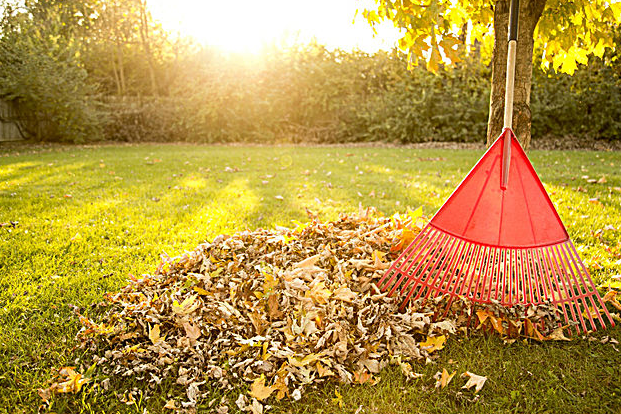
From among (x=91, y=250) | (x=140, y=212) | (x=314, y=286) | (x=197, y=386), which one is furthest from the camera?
(x=140, y=212)

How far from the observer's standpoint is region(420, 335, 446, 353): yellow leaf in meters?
2.07

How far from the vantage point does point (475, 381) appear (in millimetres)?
1869

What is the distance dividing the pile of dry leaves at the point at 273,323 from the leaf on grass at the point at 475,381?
7.5 inches

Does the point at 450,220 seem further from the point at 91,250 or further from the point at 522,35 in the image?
the point at 91,250

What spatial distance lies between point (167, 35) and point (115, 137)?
900cm

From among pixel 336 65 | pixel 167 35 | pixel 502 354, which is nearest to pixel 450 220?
pixel 502 354

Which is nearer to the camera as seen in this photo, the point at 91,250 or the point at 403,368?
the point at 403,368

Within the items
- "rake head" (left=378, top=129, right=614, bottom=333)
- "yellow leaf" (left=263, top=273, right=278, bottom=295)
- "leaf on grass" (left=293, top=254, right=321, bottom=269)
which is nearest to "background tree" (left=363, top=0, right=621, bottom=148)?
"rake head" (left=378, top=129, right=614, bottom=333)

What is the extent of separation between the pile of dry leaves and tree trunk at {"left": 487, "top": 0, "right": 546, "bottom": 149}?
0.89 meters

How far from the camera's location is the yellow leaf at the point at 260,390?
1.81 meters

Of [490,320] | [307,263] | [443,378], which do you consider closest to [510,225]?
[490,320]

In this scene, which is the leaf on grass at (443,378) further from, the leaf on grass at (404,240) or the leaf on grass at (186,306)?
the leaf on grass at (186,306)

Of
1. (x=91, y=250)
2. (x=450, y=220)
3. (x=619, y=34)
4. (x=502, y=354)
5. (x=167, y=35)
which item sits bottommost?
(x=502, y=354)

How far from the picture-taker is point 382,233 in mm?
2783
